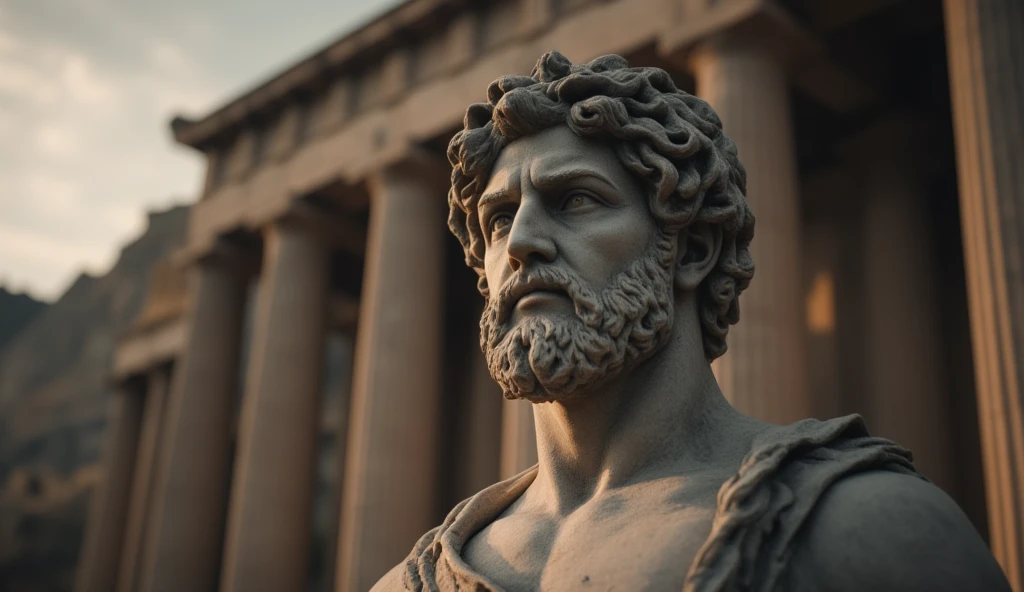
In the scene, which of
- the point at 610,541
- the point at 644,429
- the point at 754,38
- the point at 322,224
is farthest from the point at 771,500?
the point at 322,224

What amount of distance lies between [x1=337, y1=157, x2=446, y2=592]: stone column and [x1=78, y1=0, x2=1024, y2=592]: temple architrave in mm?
57

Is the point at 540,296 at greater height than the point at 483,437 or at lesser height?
lesser

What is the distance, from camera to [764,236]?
A: 47.6 feet

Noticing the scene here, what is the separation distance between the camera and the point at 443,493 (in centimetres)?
2738

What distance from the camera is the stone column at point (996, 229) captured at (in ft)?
36.1

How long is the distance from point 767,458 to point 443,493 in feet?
81.5

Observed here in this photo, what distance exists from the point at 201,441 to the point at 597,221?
2311 centimetres

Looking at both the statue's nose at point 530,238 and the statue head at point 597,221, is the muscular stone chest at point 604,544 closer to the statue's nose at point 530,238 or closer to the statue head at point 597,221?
the statue head at point 597,221

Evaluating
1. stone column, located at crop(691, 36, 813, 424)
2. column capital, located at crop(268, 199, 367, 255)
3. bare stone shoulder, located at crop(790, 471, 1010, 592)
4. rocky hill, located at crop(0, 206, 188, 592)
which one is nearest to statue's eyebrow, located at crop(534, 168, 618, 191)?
bare stone shoulder, located at crop(790, 471, 1010, 592)

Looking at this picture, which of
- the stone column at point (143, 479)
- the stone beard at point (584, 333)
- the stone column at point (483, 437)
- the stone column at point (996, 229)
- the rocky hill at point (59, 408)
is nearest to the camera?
the stone beard at point (584, 333)

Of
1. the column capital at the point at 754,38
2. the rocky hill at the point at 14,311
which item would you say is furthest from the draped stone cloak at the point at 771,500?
the rocky hill at the point at 14,311

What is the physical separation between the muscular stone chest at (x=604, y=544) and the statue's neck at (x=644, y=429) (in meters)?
0.12

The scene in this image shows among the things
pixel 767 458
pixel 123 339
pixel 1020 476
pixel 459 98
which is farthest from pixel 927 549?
pixel 123 339

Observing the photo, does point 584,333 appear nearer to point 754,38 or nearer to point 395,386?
point 754,38
